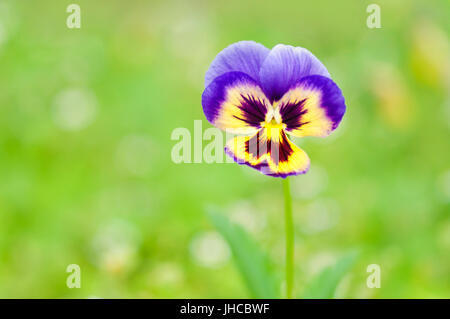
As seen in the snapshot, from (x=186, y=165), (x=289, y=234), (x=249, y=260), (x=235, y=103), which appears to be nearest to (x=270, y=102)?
(x=235, y=103)

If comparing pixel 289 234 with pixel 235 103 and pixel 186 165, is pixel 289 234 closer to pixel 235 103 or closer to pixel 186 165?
pixel 235 103

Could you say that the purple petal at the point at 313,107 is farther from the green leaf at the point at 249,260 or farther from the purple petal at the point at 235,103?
the green leaf at the point at 249,260

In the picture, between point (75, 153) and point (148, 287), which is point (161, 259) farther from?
point (75, 153)

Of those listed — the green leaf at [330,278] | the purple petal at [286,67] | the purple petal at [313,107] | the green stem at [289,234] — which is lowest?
the green leaf at [330,278]

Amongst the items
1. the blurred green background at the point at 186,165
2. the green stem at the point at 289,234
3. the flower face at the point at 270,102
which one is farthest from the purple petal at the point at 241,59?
the blurred green background at the point at 186,165

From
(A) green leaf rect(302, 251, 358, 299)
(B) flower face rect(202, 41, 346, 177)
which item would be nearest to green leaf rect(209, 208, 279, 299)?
(A) green leaf rect(302, 251, 358, 299)

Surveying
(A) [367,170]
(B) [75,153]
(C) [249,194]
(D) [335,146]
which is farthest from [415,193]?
(B) [75,153]
